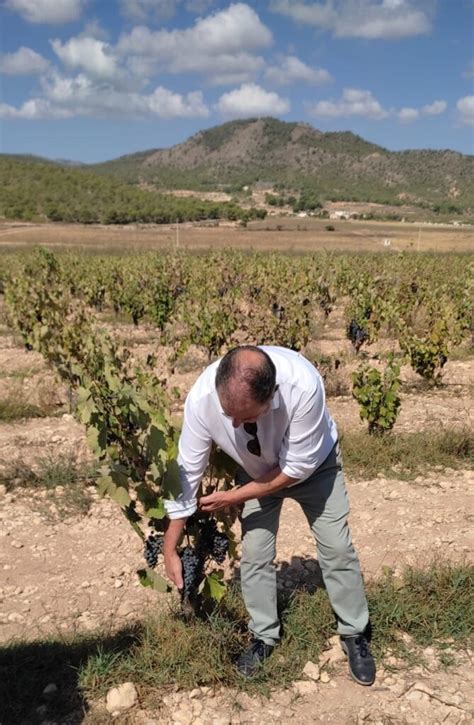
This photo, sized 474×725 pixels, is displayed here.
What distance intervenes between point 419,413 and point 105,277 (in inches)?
403

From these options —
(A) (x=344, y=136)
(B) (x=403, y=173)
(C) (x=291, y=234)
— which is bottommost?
(C) (x=291, y=234)

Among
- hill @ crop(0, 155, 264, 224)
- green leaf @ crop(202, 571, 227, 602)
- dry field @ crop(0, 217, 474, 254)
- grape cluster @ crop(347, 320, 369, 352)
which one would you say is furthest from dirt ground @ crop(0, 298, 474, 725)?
hill @ crop(0, 155, 264, 224)

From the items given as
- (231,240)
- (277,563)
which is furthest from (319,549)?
(231,240)

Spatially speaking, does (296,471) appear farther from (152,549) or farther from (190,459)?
(152,549)

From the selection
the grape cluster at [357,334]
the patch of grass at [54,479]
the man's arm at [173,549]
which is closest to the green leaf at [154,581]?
the man's arm at [173,549]

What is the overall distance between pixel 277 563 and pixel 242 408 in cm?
199

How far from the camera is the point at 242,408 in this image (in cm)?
221

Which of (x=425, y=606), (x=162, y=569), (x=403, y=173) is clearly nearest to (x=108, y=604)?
(x=162, y=569)

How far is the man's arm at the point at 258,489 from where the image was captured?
2.56 meters

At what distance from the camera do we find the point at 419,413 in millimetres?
6816

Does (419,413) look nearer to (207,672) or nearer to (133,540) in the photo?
(133,540)

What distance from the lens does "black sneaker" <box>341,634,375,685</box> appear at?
9.09 feet

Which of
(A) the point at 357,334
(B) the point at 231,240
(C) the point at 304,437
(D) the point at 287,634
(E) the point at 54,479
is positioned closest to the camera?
(C) the point at 304,437

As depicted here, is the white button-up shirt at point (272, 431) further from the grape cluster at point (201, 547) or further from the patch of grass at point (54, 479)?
the patch of grass at point (54, 479)
